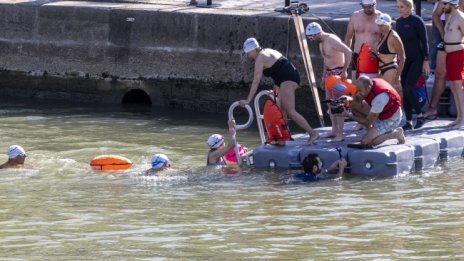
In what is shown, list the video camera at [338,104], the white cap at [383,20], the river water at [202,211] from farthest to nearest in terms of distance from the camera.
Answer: the white cap at [383,20]
the video camera at [338,104]
the river water at [202,211]

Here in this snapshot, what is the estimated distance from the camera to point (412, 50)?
53.2 feet

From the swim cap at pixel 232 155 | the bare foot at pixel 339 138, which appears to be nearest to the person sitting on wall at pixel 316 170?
the bare foot at pixel 339 138

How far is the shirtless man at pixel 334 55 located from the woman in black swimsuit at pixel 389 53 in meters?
0.47

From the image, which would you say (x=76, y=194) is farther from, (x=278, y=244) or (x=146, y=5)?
(x=146, y=5)

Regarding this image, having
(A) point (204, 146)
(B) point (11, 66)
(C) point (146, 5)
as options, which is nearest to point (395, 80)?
(A) point (204, 146)

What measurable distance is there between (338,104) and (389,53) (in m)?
1.05

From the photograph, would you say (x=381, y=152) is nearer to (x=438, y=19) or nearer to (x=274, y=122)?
(x=274, y=122)

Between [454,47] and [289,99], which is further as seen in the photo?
[454,47]

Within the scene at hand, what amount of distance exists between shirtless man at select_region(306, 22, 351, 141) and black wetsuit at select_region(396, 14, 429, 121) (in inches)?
33.7

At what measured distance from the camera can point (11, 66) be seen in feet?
75.8

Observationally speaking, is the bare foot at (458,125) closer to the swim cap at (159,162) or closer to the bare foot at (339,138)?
the bare foot at (339,138)

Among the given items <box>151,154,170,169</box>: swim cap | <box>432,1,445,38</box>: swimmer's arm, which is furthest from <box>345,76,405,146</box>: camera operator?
<box>151,154,170,169</box>: swim cap

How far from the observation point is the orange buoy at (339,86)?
1562 cm

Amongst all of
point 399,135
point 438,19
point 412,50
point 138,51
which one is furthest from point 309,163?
point 138,51
